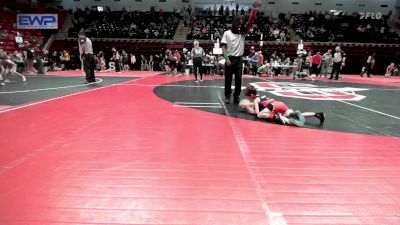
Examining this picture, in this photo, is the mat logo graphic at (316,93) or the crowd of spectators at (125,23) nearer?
the mat logo graphic at (316,93)

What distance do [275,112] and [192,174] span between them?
88.6 inches

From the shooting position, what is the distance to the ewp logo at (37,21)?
2048cm

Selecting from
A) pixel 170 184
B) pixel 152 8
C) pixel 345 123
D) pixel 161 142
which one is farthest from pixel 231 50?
pixel 152 8

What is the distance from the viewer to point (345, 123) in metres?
4.21

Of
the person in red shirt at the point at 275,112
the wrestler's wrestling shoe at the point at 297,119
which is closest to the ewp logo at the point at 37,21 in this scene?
the person in red shirt at the point at 275,112

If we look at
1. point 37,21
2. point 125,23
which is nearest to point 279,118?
point 37,21

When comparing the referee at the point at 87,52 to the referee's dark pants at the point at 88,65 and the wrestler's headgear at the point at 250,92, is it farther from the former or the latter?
the wrestler's headgear at the point at 250,92

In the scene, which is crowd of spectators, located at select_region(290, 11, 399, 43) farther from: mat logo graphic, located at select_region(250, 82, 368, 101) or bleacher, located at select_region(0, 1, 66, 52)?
bleacher, located at select_region(0, 1, 66, 52)

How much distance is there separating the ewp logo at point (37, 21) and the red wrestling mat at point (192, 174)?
19.2 meters

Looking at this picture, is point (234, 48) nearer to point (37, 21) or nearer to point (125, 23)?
point (37, 21)

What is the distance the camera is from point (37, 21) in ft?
67.5

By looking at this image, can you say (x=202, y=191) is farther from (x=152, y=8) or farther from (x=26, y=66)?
(x=152, y=8)

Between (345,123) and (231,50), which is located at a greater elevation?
(231,50)

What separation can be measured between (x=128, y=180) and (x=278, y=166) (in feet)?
3.83
